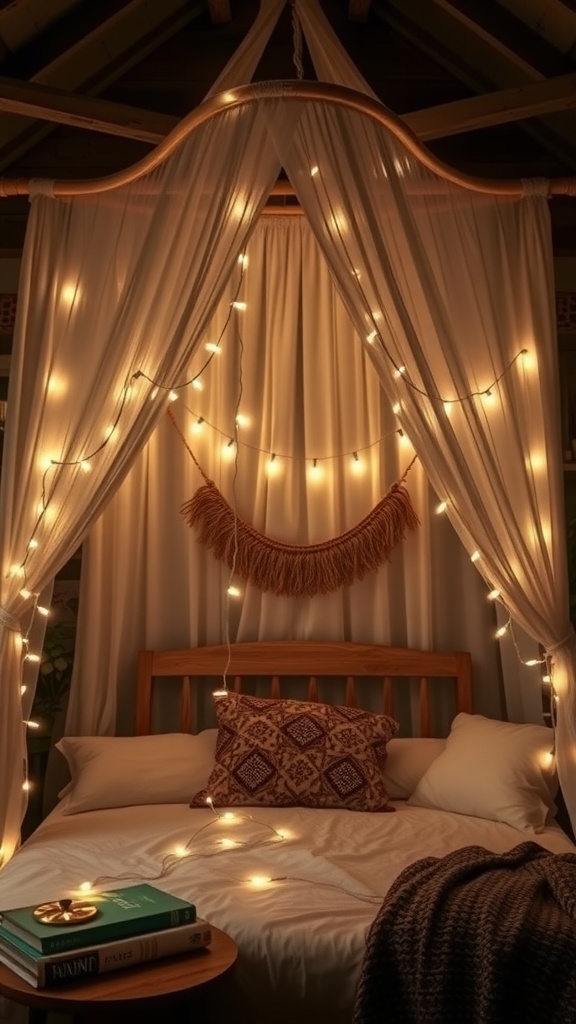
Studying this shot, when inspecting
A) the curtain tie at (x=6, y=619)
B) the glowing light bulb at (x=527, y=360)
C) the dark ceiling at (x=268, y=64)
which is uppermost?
the dark ceiling at (x=268, y=64)

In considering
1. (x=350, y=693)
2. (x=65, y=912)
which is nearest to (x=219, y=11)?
(x=350, y=693)

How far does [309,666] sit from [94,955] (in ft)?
6.14

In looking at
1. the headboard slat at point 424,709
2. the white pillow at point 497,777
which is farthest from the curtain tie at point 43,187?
the white pillow at point 497,777

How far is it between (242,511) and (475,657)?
102 centimetres

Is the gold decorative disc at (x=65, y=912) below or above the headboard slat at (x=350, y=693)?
below

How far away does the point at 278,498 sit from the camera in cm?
386

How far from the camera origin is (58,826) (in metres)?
3.07

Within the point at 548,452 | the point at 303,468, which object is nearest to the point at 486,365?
the point at 548,452

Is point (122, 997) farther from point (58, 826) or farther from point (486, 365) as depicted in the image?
point (486, 365)

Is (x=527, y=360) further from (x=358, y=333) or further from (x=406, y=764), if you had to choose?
(x=406, y=764)

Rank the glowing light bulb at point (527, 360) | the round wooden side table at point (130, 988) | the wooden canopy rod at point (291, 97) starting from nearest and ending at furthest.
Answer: the round wooden side table at point (130, 988) < the wooden canopy rod at point (291, 97) < the glowing light bulb at point (527, 360)

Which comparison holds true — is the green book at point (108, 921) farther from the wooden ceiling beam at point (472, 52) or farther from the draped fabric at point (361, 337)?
the wooden ceiling beam at point (472, 52)

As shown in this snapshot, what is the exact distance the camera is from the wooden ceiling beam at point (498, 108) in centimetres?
308

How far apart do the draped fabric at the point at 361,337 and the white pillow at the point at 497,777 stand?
25cm
